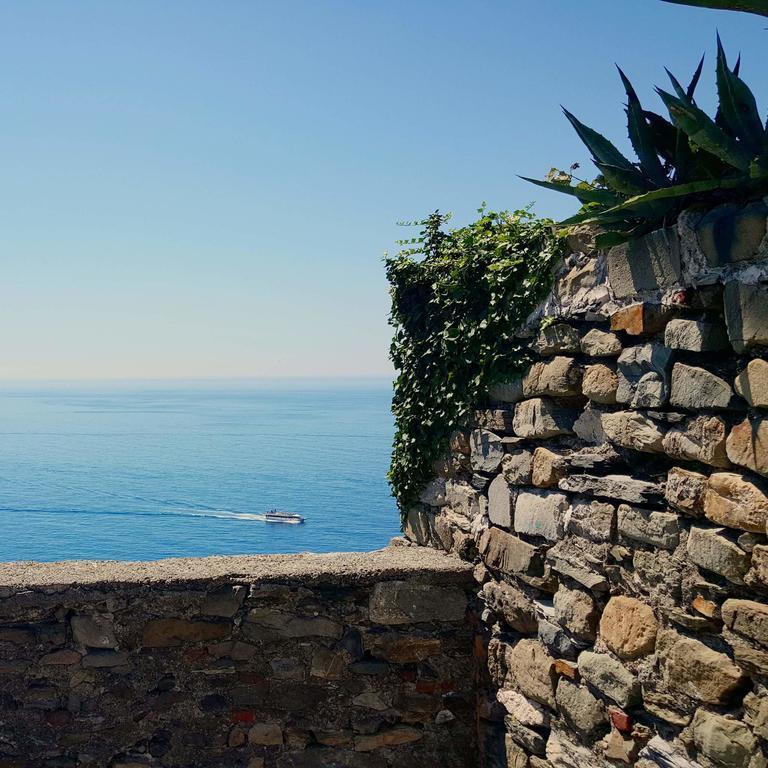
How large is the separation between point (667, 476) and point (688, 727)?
0.78 m

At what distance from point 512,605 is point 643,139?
79.8 inches

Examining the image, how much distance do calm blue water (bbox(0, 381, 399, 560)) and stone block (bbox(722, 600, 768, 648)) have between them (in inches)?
755

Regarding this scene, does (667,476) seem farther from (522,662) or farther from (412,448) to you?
(412,448)

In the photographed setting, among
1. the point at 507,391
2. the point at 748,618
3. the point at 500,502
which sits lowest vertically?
the point at 748,618

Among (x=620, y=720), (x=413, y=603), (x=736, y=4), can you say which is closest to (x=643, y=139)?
(x=736, y=4)

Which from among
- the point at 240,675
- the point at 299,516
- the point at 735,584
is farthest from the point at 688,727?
the point at 299,516

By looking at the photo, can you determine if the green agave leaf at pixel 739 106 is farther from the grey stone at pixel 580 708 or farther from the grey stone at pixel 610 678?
the grey stone at pixel 580 708

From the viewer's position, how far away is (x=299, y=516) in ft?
116

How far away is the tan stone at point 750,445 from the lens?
88.9 inches

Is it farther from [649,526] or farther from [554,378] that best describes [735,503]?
[554,378]

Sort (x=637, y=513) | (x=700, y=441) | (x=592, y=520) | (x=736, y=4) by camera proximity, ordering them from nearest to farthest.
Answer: (x=736, y=4) → (x=700, y=441) → (x=637, y=513) → (x=592, y=520)

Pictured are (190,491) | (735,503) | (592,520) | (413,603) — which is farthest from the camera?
(190,491)

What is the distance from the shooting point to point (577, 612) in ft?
10.3

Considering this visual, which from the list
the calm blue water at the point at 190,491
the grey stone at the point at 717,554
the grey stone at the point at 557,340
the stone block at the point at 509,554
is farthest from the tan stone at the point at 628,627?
the calm blue water at the point at 190,491
